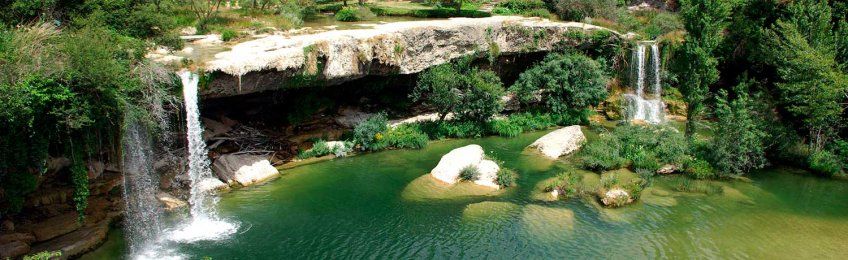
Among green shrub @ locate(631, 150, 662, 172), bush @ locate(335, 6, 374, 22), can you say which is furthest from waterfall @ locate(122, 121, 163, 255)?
green shrub @ locate(631, 150, 662, 172)

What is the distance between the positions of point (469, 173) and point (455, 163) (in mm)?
797

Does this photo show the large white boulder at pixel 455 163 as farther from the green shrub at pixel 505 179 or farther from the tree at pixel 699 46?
the tree at pixel 699 46

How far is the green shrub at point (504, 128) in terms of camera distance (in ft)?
92.8

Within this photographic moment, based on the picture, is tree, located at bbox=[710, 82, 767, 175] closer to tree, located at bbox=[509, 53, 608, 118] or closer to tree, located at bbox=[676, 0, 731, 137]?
tree, located at bbox=[676, 0, 731, 137]

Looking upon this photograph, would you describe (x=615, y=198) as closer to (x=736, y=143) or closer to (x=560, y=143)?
(x=560, y=143)

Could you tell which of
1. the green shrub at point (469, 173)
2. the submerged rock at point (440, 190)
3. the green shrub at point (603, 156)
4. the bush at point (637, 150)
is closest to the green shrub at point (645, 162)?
the bush at point (637, 150)

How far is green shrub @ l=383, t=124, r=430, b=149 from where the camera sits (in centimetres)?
2592

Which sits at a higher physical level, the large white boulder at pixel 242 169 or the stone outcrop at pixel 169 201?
the large white boulder at pixel 242 169

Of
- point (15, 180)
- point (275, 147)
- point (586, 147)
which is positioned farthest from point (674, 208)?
point (15, 180)

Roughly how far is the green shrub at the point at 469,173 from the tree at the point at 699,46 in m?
10.8

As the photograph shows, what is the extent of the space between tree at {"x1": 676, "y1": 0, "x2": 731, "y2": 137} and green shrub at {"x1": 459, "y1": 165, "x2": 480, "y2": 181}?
10.8 metres

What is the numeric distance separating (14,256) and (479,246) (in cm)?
1284

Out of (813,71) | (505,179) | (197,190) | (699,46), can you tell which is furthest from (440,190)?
(813,71)

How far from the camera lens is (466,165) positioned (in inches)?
840
